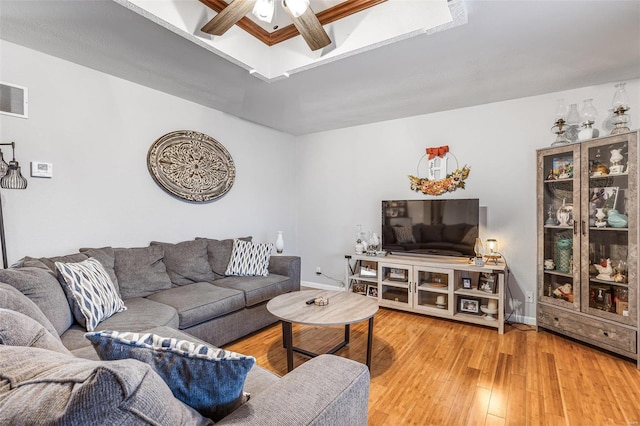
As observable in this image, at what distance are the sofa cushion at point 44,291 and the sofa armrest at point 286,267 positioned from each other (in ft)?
6.17

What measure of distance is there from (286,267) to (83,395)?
9.51 feet

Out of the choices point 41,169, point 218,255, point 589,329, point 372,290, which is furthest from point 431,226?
point 41,169

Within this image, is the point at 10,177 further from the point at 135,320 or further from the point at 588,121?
the point at 588,121

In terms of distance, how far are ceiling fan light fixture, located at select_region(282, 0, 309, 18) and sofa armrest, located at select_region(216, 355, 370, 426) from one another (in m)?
1.64

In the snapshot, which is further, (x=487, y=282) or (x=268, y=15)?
(x=487, y=282)

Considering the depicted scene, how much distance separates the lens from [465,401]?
196 cm

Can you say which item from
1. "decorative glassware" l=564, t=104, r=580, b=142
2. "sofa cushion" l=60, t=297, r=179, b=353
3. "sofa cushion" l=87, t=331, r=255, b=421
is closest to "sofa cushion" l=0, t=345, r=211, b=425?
"sofa cushion" l=87, t=331, r=255, b=421

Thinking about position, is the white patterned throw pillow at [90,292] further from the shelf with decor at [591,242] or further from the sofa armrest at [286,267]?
the shelf with decor at [591,242]

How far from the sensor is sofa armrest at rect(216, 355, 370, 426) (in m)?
0.85

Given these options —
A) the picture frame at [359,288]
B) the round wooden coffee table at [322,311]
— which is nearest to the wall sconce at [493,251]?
the picture frame at [359,288]

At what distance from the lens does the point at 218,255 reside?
10.9ft

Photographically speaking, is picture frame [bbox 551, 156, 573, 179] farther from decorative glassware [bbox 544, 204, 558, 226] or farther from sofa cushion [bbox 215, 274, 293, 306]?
sofa cushion [bbox 215, 274, 293, 306]

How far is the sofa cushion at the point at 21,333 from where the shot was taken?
0.86m

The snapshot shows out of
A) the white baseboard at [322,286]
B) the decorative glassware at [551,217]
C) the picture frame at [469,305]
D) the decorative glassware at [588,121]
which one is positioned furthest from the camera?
the white baseboard at [322,286]
